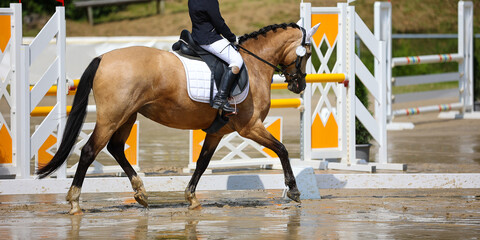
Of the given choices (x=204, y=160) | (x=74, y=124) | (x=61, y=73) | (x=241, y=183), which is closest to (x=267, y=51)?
(x=204, y=160)

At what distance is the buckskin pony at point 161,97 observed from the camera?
22.6 ft

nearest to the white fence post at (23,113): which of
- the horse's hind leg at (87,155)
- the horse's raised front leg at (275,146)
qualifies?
the horse's hind leg at (87,155)

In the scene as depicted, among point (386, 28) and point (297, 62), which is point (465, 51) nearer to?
point (386, 28)

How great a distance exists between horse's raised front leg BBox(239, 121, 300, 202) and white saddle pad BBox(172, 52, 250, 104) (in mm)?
327

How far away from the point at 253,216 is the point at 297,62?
168 centimetres

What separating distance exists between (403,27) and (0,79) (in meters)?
20.6

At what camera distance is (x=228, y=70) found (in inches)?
287

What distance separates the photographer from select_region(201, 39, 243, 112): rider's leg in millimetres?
7195

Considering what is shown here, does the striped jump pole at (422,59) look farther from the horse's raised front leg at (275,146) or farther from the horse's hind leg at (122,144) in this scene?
the horse's hind leg at (122,144)

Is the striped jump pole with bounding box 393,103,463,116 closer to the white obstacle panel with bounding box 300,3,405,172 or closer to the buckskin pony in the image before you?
the white obstacle panel with bounding box 300,3,405,172

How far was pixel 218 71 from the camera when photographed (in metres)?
7.29

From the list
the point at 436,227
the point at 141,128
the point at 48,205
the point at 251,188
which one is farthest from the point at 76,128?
the point at 141,128

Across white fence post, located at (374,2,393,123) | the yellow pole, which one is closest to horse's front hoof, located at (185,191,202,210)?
the yellow pole

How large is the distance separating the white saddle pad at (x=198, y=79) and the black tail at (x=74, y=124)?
0.73 meters
